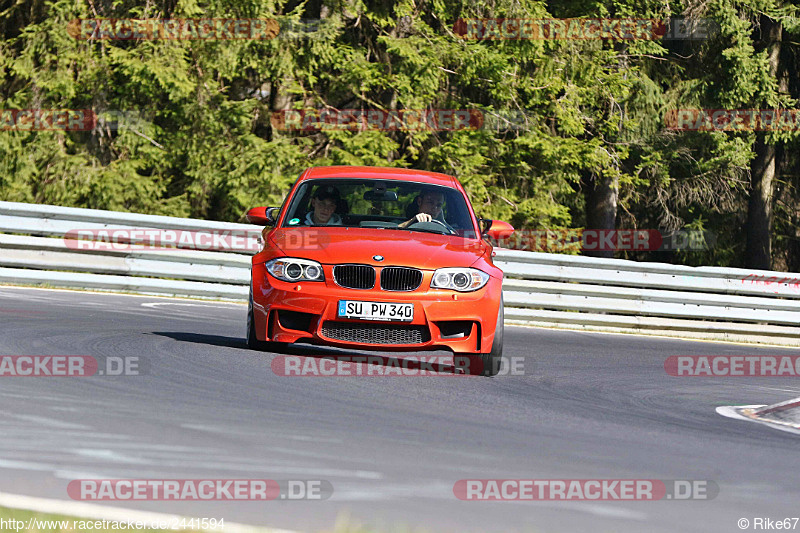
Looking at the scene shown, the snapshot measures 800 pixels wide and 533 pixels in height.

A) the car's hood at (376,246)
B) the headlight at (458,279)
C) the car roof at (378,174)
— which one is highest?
the car roof at (378,174)

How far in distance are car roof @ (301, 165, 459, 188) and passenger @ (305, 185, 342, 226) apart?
0.35 metres

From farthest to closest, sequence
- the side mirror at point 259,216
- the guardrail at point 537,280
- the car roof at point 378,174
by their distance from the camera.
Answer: the guardrail at point 537,280 < the car roof at point 378,174 < the side mirror at point 259,216

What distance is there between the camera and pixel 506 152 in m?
23.8

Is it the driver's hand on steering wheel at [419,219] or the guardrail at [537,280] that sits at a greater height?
the driver's hand on steering wheel at [419,219]

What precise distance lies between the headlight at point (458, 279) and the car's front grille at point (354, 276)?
474mm

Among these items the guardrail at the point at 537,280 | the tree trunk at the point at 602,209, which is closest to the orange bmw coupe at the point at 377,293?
the guardrail at the point at 537,280

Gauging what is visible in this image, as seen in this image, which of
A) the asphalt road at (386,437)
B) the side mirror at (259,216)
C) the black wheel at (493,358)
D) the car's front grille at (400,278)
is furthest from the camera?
the side mirror at (259,216)

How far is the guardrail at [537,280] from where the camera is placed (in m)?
15.1

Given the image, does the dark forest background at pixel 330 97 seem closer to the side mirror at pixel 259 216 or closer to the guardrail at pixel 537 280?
the guardrail at pixel 537 280

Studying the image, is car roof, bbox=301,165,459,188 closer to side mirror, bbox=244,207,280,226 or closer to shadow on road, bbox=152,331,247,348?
side mirror, bbox=244,207,280,226

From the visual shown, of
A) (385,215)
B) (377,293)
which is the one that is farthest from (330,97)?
(377,293)

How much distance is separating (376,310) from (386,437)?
250cm

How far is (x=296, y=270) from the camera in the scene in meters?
8.88

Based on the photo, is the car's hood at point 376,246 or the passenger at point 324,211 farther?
the passenger at point 324,211
